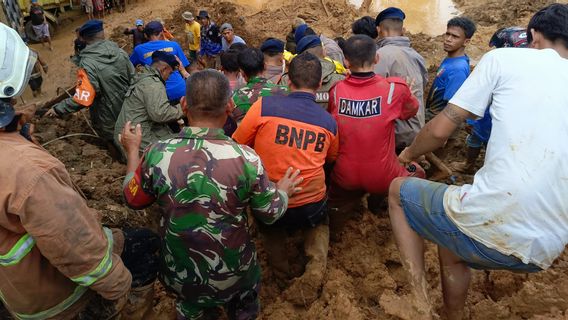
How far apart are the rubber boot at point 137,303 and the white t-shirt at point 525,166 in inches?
76.0

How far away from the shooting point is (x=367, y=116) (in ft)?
A: 10.2

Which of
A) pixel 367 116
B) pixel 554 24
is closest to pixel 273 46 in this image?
pixel 367 116

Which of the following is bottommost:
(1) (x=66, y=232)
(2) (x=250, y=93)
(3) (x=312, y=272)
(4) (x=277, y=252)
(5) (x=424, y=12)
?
(5) (x=424, y=12)

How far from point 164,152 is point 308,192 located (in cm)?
124

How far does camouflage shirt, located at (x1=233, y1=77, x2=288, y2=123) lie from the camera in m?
3.55

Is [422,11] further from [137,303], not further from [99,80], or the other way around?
[137,303]

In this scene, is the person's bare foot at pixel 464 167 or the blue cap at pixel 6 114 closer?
the blue cap at pixel 6 114

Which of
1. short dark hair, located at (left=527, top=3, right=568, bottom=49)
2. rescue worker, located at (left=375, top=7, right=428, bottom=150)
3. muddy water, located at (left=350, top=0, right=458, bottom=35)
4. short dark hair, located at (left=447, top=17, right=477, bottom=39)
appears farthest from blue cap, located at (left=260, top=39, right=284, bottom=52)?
muddy water, located at (left=350, top=0, right=458, bottom=35)

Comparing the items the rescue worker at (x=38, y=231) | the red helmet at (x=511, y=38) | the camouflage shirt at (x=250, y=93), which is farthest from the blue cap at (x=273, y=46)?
the red helmet at (x=511, y=38)

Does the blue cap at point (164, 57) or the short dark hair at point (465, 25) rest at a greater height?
the short dark hair at point (465, 25)

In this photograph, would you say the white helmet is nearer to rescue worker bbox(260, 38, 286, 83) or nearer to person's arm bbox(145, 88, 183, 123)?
person's arm bbox(145, 88, 183, 123)

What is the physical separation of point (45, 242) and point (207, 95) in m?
1.01

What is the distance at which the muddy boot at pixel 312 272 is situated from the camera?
298 centimetres

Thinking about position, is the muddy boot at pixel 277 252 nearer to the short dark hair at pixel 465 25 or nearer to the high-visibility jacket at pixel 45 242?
the high-visibility jacket at pixel 45 242
